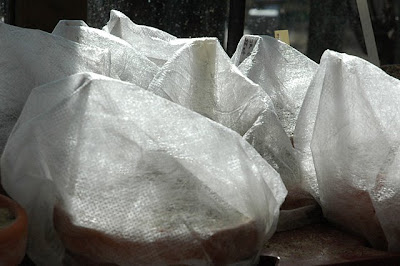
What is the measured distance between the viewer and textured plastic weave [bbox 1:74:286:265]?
1.63 m

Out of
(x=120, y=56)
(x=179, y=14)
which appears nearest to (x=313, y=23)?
(x=179, y=14)

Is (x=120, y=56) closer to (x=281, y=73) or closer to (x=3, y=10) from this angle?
(x=281, y=73)

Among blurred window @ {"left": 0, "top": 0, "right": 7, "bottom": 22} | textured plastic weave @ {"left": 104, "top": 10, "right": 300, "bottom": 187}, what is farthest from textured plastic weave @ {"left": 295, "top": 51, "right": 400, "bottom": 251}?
blurred window @ {"left": 0, "top": 0, "right": 7, "bottom": 22}

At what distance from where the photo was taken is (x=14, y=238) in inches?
59.4

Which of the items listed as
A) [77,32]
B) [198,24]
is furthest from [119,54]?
[198,24]

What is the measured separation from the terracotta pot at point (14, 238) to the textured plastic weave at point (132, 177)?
4.2 inches

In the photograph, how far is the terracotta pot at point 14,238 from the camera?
1490mm

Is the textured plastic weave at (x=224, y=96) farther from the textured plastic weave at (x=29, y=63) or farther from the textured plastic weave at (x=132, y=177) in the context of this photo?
the textured plastic weave at (x=132, y=177)

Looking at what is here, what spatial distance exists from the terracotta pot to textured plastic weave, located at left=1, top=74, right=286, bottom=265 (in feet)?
0.35

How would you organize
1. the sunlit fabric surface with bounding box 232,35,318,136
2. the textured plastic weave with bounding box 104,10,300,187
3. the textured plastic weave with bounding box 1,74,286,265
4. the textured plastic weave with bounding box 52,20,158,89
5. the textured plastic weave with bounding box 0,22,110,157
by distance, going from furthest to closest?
the sunlit fabric surface with bounding box 232,35,318,136 → the textured plastic weave with bounding box 52,20,158,89 → the textured plastic weave with bounding box 104,10,300,187 → the textured plastic weave with bounding box 0,22,110,157 → the textured plastic weave with bounding box 1,74,286,265

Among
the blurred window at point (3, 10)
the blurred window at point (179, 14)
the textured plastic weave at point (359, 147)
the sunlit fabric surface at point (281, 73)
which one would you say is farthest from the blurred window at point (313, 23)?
the textured plastic weave at point (359, 147)

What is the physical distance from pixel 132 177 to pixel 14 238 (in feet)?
0.98

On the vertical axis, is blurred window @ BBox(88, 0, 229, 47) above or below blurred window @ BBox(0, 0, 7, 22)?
below

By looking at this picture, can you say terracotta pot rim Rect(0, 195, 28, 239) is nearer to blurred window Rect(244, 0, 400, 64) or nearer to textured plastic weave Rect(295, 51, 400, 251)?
textured plastic weave Rect(295, 51, 400, 251)
